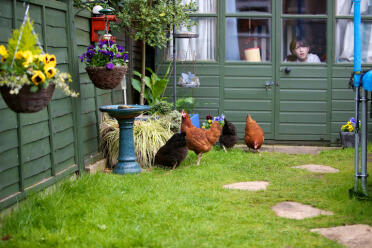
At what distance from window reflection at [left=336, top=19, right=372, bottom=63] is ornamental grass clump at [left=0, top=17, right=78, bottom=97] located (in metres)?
6.09

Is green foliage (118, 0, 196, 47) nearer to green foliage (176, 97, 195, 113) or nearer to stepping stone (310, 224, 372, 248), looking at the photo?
green foliage (176, 97, 195, 113)

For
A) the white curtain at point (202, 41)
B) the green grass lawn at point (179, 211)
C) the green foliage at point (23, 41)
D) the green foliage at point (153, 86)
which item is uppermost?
the white curtain at point (202, 41)

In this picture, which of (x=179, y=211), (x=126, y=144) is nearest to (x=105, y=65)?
(x=126, y=144)

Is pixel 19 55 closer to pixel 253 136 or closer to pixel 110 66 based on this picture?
pixel 110 66

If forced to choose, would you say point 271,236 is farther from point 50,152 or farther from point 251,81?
point 251,81

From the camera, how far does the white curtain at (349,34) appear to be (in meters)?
7.96

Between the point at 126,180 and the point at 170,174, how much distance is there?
26.3 inches

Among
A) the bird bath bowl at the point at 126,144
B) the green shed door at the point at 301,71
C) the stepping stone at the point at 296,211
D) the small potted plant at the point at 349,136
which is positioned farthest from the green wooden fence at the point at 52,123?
the small potted plant at the point at 349,136

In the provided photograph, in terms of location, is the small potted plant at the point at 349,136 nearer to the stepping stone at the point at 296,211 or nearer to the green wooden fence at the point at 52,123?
the stepping stone at the point at 296,211

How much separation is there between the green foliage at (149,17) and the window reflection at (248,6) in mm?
1292

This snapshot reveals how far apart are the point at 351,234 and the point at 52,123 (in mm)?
2843

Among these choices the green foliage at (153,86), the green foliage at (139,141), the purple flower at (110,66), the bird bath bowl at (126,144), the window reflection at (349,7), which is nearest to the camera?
the purple flower at (110,66)

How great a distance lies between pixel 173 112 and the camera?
23.7ft

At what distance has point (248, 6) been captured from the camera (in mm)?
8070
